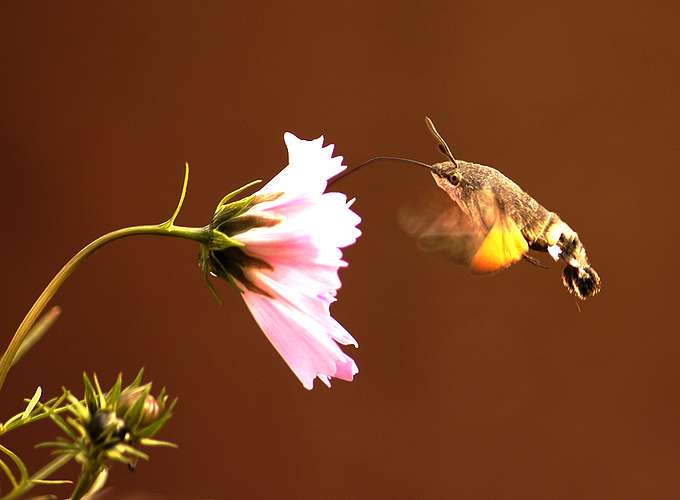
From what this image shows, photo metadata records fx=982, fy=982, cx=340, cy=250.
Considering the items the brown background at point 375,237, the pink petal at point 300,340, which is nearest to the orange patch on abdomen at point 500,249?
the pink petal at point 300,340

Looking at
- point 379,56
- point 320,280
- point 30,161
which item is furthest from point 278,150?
point 320,280

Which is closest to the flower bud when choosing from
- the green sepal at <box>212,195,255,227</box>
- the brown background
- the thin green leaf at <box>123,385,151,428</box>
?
the thin green leaf at <box>123,385,151,428</box>

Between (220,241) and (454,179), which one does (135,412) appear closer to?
(220,241)

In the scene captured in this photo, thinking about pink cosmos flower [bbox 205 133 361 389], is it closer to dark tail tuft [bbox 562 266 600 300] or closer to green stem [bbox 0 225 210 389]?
green stem [bbox 0 225 210 389]

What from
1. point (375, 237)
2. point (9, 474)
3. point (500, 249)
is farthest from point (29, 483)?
point (375, 237)

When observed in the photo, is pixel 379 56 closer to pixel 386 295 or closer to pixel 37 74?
pixel 386 295
